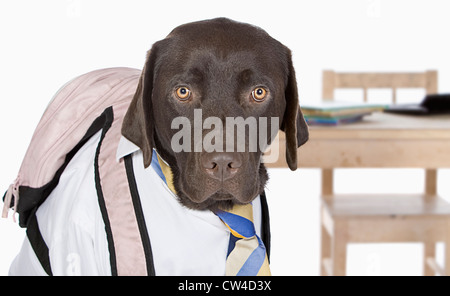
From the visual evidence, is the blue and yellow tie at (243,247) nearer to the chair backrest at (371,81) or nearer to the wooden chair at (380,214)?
the wooden chair at (380,214)

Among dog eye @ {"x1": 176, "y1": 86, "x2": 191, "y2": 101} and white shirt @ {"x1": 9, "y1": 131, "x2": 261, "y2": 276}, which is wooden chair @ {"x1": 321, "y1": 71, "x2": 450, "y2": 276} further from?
dog eye @ {"x1": 176, "y1": 86, "x2": 191, "y2": 101}

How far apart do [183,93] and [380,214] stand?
1.59 m

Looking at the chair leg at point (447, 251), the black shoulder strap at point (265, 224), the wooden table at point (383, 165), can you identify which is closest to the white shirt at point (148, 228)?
the black shoulder strap at point (265, 224)

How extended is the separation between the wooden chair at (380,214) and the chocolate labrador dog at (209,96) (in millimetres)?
1291

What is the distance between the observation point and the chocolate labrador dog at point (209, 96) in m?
1.38

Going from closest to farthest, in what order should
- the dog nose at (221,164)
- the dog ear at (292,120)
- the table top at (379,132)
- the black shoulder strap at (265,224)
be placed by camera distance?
the dog nose at (221,164) < the dog ear at (292,120) < the black shoulder strap at (265,224) < the table top at (379,132)

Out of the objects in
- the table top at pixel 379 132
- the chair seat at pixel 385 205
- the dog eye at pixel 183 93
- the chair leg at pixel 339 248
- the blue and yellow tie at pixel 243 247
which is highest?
the dog eye at pixel 183 93

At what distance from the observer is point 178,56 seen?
144 centimetres

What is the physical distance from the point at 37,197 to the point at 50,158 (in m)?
0.12

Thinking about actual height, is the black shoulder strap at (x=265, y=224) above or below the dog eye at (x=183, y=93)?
below

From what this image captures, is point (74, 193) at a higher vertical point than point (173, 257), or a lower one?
higher

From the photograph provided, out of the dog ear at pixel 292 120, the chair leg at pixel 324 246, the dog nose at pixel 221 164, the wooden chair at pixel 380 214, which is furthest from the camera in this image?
the chair leg at pixel 324 246
